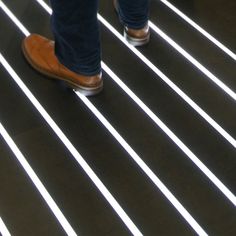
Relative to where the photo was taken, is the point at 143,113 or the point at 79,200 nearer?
the point at 79,200

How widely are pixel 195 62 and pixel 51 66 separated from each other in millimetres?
615

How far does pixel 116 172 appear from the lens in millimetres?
1242

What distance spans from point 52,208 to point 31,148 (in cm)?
24

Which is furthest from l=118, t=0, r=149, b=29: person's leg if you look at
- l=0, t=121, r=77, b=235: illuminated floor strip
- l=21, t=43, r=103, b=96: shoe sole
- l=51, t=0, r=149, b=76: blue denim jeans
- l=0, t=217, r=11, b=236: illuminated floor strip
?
l=0, t=217, r=11, b=236: illuminated floor strip

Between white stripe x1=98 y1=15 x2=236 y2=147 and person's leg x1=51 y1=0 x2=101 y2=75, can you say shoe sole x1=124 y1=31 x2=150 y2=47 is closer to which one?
white stripe x1=98 y1=15 x2=236 y2=147

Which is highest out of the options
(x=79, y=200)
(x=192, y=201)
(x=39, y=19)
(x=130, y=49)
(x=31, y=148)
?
(x=39, y=19)

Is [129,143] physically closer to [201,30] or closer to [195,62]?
[195,62]

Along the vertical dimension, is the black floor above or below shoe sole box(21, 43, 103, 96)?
below

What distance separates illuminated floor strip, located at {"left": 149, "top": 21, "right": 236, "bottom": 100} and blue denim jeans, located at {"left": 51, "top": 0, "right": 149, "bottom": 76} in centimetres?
20

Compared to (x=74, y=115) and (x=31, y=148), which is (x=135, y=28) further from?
(x=31, y=148)

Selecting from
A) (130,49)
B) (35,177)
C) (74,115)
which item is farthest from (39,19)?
(35,177)

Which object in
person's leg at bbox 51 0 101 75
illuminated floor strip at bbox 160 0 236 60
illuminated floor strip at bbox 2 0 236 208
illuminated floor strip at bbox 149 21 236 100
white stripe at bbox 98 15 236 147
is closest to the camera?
person's leg at bbox 51 0 101 75

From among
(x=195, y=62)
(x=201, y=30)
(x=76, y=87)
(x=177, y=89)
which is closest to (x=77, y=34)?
(x=76, y=87)

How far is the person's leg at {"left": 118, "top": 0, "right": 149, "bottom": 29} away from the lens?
55.6 inches
